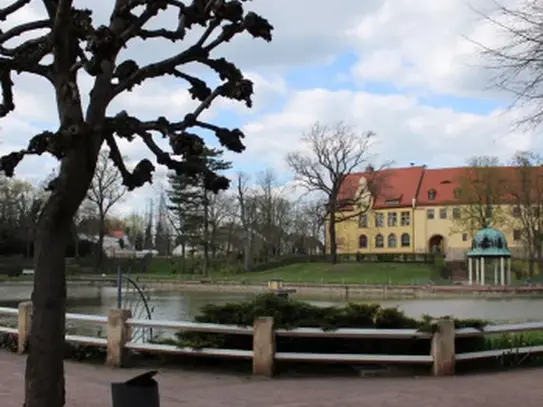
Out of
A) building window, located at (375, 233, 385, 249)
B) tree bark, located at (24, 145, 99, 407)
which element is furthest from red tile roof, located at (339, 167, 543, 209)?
tree bark, located at (24, 145, 99, 407)

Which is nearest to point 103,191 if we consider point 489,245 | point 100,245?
point 100,245

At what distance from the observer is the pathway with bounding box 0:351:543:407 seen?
8.24 meters

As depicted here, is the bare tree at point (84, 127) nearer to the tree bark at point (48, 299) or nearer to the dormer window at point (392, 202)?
the tree bark at point (48, 299)

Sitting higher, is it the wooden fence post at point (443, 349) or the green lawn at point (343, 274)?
the green lawn at point (343, 274)

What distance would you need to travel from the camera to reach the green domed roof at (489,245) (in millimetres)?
50969

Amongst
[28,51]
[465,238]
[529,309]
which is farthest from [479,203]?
[28,51]

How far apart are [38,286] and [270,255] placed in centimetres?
8337

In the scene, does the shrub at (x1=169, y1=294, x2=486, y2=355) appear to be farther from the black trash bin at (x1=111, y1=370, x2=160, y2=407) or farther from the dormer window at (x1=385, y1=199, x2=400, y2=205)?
the dormer window at (x1=385, y1=199, x2=400, y2=205)

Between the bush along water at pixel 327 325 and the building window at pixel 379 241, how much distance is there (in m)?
83.9

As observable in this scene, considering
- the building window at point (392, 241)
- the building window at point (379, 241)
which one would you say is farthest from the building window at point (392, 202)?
the building window at point (379, 241)

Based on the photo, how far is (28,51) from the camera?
6.68m

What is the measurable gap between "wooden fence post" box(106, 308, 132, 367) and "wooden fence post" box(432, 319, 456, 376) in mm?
4705

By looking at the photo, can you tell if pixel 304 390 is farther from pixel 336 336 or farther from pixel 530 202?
pixel 530 202

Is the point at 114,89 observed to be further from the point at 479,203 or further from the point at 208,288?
the point at 479,203
